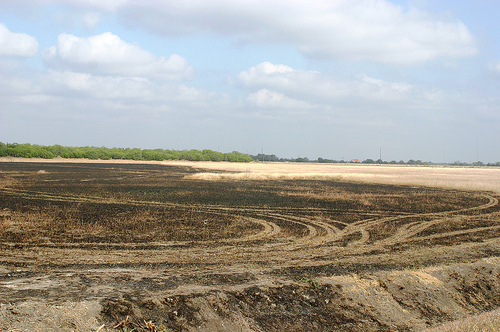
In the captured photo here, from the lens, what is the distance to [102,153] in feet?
500

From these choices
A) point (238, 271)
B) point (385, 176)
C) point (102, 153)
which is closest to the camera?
point (238, 271)

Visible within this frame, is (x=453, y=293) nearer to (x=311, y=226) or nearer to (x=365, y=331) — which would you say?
(x=365, y=331)

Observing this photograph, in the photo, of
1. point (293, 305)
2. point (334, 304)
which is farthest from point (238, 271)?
point (334, 304)

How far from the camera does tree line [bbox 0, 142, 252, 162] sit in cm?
12988

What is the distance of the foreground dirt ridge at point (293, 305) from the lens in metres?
6.54

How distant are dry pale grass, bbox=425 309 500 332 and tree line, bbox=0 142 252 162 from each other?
139498mm

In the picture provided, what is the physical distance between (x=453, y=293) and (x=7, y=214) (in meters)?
18.4

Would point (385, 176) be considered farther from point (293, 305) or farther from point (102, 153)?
point (102, 153)

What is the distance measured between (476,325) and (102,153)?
156 meters

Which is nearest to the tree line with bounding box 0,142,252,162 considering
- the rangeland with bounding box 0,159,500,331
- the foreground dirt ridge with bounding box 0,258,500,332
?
the rangeland with bounding box 0,159,500,331

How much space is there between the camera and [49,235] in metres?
14.4

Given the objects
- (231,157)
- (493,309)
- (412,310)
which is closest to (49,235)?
(412,310)

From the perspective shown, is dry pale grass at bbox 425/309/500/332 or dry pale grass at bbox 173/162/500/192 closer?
dry pale grass at bbox 425/309/500/332

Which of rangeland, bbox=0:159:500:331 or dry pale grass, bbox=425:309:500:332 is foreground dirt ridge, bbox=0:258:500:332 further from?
dry pale grass, bbox=425:309:500:332
